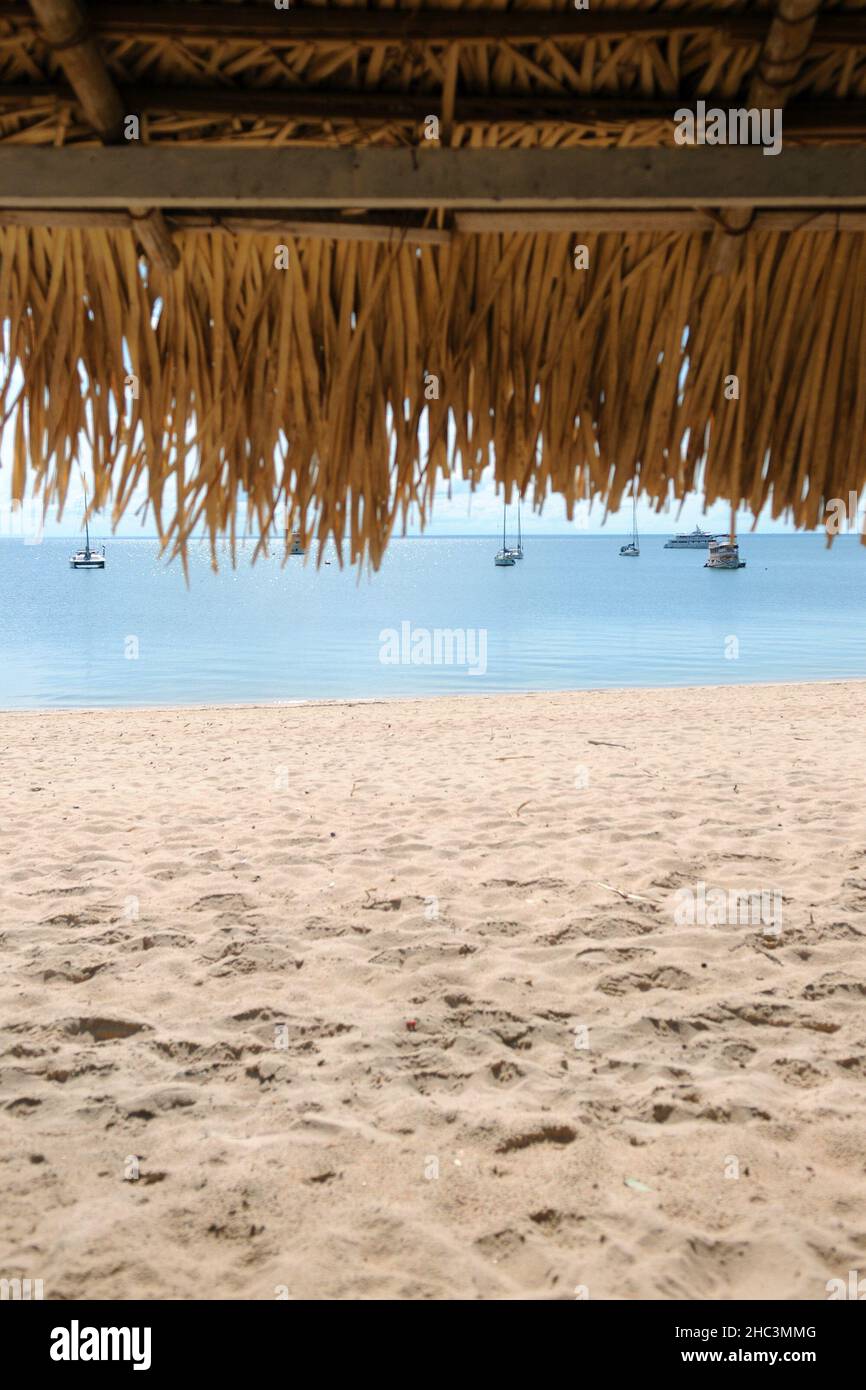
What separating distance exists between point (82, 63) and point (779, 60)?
3.10 feet

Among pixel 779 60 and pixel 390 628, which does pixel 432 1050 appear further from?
pixel 390 628

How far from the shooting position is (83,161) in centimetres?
137

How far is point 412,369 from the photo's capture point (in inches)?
66.0

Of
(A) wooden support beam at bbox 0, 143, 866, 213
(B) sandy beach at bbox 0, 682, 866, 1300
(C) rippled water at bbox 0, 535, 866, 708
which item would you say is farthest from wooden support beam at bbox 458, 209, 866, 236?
(B) sandy beach at bbox 0, 682, 866, 1300

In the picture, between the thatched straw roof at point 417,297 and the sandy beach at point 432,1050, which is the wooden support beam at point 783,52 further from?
the sandy beach at point 432,1050

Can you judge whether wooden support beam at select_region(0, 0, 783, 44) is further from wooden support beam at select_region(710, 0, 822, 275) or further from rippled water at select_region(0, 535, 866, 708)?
rippled water at select_region(0, 535, 866, 708)

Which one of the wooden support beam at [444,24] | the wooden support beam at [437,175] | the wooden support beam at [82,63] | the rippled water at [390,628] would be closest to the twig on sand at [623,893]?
the rippled water at [390,628]

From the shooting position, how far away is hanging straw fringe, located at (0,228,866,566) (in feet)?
5.36

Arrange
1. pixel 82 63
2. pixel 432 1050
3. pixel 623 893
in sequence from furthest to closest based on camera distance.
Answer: pixel 623 893 < pixel 432 1050 < pixel 82 63

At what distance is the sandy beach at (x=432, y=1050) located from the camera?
1.95 m

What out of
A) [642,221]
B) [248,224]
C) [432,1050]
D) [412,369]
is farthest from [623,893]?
[248,224]

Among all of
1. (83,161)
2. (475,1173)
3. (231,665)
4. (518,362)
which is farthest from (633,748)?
(231,665)
